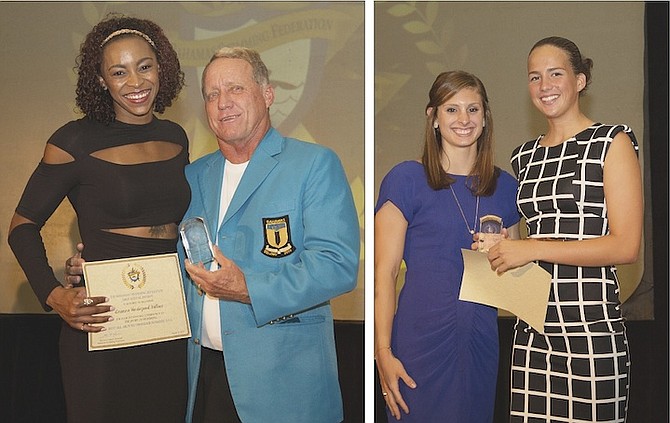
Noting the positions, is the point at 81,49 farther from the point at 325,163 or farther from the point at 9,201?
the point at 325,163

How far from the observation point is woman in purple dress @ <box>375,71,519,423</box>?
2.49 meters

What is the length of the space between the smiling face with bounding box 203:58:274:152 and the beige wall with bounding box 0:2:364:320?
0.05m

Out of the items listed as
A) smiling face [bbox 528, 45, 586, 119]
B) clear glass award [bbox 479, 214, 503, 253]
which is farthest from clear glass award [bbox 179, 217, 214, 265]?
→ smiling face [bbox 528, 45, 586, 119]

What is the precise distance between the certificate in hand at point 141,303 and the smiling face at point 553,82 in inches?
50.8

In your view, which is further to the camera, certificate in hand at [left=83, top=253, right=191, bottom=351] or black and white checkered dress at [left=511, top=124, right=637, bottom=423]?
certificate in hand at [left=83, top=253, right=191, bottom=351]

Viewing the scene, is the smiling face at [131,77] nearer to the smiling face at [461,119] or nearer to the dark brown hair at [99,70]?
the dark brown hair at [99,70]

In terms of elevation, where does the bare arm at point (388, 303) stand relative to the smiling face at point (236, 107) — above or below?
below

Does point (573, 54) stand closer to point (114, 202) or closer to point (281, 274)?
point (281, 274)

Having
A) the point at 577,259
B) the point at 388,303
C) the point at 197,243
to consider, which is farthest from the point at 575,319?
the point at 197,243

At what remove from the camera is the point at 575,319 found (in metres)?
2.37

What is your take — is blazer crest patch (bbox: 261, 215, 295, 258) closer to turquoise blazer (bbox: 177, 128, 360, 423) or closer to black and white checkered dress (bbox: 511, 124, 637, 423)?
turquoise blazer (bbox: 177, 128, 360, 423)

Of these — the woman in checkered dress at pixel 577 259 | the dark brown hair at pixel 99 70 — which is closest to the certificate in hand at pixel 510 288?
the woman in checkered dress at pixel 577 259

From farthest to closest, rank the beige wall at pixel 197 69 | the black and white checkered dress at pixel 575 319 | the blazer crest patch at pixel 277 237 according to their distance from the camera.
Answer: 1. the beige wall at pixel 197 69
2. the blazer crest patch at pixel 277 237
3. the black and white checkered dress at pixel 575 319

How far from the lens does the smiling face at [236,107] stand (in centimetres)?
255
